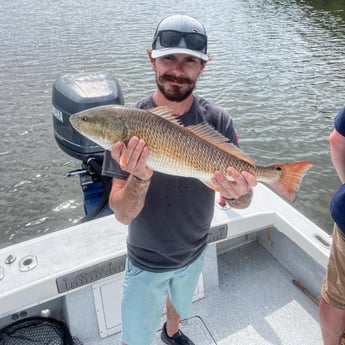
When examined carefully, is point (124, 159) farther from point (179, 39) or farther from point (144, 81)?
point (144, 81)

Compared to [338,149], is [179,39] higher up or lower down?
higher up

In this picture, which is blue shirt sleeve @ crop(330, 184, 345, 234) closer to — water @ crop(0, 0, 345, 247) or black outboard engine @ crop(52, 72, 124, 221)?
black outboard engine @ crop(52, 72, 124, 221)

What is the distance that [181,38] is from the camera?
239 cm

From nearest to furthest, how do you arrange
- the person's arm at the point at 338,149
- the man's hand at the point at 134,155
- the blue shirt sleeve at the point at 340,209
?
the man's hand at the point at 134,155, the blue shirt sleeve at the point at 340,209, the person's arm at the point at 338,149

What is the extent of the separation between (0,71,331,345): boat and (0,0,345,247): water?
3.51m

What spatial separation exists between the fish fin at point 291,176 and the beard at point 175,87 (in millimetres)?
710

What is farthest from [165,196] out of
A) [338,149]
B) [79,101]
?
[79,101]

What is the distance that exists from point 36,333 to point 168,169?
189cm

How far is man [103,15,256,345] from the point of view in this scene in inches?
92.2

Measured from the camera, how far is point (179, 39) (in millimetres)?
2389

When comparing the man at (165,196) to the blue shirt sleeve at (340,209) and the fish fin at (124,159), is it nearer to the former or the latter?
the fish fin at (124,159)

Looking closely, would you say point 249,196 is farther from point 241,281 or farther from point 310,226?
point 241,281

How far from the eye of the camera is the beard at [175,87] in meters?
2.38

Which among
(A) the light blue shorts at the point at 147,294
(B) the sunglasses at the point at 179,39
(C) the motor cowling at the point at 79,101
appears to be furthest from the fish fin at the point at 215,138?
(C) the motor cowling at the point at 79,101
